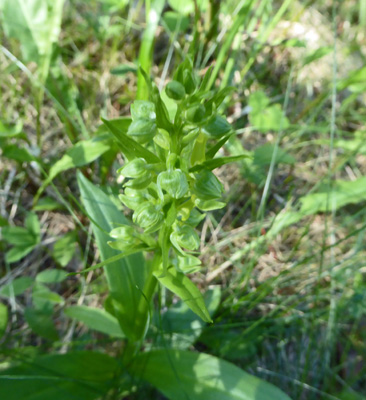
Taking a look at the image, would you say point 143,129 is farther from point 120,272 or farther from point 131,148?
point 120,272

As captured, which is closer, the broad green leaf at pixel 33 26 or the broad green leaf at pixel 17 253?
the broad green leaf at pixel 17 253

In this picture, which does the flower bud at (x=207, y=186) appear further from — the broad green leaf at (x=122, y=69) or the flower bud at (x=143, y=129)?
the broad green leaf at (x=122, y=69)

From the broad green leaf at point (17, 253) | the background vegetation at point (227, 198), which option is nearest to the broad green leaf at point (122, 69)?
the background vegetation at point (227, 198)

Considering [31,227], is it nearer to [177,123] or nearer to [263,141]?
[177,123]

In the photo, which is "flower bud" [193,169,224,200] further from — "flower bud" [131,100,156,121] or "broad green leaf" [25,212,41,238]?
"broad green leaf" [25,212,41,238]

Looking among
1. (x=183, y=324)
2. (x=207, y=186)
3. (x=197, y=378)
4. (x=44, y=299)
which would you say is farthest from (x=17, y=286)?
(x=207, y=186)

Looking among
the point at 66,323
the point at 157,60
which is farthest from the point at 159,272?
the point at 157,60

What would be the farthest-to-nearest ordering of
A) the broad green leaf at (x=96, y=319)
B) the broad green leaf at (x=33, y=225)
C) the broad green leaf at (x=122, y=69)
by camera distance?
the broad green leaf at (x=122, y=69) → the broad green leaf at (x=33, y=225) → the broad green leaf at (x=96, y=319)
